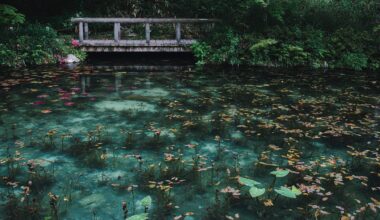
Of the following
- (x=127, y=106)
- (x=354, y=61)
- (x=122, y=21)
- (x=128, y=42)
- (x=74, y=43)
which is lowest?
(x=127, y=106)

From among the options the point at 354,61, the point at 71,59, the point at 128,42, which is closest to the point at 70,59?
the point at 71,59

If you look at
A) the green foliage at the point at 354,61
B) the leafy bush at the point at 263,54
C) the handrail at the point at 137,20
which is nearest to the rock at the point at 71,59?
the handrail at the point at 137,20

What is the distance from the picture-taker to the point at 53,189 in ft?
16.4

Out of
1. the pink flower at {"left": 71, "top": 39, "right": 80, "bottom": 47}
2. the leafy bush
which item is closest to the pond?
the leafy bush

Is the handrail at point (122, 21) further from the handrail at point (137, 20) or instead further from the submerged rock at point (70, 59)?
the submerged rock at point (70, 59)

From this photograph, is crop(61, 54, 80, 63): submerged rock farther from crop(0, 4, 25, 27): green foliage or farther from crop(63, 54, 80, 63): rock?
crop(0, 4, 25, 27): green foliage

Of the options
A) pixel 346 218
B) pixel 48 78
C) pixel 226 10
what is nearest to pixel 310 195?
pixel 346 218

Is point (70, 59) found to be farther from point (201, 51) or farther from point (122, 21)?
point (201, 51)

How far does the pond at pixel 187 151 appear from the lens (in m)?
4.64

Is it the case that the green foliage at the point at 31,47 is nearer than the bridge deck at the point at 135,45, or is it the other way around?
the green foliage at the point at 31,47

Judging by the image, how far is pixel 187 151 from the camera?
6461 mm

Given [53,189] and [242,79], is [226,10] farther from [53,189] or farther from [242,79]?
[53,189]

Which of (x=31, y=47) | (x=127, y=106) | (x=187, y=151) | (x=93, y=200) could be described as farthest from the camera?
(x=31, y=47)

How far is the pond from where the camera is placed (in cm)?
464
